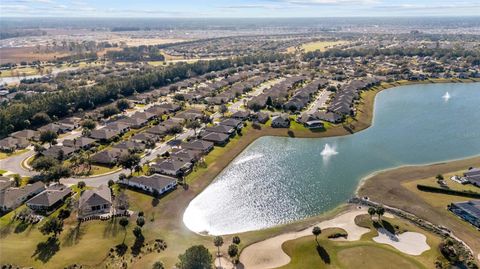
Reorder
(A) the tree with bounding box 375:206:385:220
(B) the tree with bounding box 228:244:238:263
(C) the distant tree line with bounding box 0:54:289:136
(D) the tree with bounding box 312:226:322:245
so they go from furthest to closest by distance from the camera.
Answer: (C) the distant tree line with bounding box 0:54:289:136
(A) the tree with bounding box 375:206:385:220
(D) the tree with bounding box 312:226:322:245
(B) the tree with bounding box 228:244:238:263

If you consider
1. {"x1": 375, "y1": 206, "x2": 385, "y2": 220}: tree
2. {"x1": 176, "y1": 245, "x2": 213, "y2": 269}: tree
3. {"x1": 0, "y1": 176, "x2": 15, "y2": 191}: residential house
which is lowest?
{"x1": 0, "y1": 176, "x2": 15, "y2": 191}: residential house

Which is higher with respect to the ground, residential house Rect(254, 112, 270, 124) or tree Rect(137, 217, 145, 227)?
residential house Rect(254, 112, 270, 124)

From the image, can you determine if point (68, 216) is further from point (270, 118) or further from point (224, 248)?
point (270, 118)

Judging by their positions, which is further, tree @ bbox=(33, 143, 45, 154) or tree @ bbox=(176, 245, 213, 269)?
tree @ bbox=(33, 143, 45, 154)

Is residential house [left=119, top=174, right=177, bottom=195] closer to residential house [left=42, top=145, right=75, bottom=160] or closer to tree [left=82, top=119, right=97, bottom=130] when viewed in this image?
residential house [left=42, top=145, right=75, bottom=160]

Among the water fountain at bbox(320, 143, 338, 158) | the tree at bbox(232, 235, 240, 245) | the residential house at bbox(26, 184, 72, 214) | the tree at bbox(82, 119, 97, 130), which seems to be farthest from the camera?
the tree at bbox(82, 119, 97, 130)

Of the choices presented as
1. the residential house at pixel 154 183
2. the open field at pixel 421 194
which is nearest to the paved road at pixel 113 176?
the residential house at pixel 154 183

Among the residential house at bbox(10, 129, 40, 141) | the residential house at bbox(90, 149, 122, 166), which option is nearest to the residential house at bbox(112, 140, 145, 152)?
the residential house at bbox(90, 149, 122, 166)
